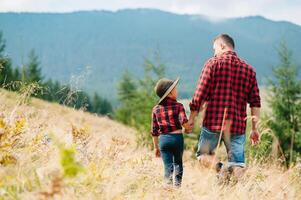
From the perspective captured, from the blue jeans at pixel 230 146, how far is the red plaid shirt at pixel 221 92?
7 cm

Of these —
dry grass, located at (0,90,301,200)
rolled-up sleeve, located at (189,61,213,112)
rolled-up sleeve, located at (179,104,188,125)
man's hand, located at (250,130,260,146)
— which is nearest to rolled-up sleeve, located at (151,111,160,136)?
rolled-up sleeve, located at (179,104,188,125)

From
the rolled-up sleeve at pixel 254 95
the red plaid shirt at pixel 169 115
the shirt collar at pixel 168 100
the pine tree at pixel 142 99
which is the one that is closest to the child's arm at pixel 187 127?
the red plaid shirt at pixel 169 115

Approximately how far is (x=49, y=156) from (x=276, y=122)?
17.7 m

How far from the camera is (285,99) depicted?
21391 millimetres

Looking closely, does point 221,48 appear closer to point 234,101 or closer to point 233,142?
point 234,101

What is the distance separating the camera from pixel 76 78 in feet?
18.8

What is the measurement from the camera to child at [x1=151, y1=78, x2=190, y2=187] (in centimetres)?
582

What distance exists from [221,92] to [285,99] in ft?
54.2

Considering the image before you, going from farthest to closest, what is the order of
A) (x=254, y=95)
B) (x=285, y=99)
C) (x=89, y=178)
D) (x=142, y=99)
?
(x=142, y=99) < (x=285, y=99) < (x=254, y=95) < (x=89, y=178)

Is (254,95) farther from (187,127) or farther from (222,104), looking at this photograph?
(187,127)

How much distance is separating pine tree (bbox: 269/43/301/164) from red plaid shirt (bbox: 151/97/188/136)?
1501 cm

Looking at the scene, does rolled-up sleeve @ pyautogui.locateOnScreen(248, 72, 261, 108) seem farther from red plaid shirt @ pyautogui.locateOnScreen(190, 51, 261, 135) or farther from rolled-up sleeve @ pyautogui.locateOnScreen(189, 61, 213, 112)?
rolled-up sleeve @ pyautogui.locateOnScreen(189, 61, 213, 112)

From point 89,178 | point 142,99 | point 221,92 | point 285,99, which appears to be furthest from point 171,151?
point 142,99

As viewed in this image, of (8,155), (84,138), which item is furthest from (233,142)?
(8,155)
